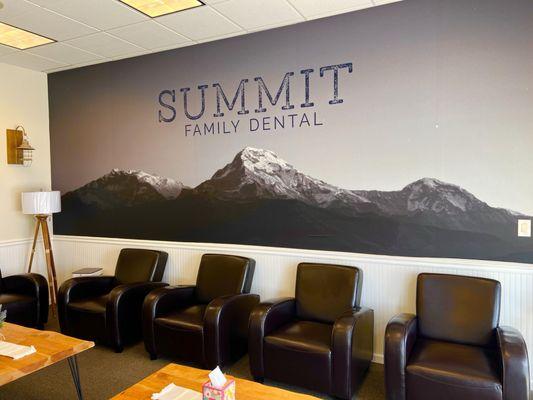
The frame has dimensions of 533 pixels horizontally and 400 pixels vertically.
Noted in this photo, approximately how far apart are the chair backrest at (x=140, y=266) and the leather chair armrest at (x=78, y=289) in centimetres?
14

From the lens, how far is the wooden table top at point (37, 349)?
222 cm

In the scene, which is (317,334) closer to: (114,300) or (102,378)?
(102,378)

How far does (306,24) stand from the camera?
137 inches

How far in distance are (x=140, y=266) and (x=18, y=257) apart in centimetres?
172

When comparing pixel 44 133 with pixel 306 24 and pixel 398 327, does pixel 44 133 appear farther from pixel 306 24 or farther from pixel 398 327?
pixel 398 327

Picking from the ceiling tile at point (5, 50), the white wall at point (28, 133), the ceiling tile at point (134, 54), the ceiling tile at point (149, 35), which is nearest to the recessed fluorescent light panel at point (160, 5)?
the ceiling tile at point (149, 35)

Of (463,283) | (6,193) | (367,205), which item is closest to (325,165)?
(367,205)

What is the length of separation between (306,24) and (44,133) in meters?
3.55

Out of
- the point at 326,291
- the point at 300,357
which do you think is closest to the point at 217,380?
the point at 300,357

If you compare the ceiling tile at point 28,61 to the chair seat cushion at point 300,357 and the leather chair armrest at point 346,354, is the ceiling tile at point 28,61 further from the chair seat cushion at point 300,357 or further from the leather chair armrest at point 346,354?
the leather chair armrest at point 346,354

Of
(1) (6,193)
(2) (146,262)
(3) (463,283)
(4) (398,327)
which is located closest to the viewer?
(4) (398,327)

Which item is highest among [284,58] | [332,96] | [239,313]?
[284,58]

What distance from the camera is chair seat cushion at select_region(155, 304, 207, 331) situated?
3.15 m

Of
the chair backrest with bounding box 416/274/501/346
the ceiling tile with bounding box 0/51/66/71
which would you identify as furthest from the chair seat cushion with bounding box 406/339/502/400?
the ceiling tile with bounding box 0/51/66/71
